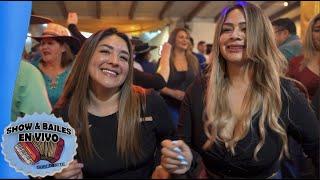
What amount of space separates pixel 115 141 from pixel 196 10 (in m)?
0.32

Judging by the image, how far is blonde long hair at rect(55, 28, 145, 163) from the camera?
0.77 m

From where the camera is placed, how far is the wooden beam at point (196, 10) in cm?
88

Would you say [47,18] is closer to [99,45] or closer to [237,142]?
[99,45]

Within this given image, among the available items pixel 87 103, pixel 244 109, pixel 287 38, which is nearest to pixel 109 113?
pixel 87 103

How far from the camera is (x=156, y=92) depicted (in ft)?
2.86

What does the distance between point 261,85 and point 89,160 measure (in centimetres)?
36

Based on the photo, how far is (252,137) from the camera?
850mm

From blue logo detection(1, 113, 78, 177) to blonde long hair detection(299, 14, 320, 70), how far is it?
51 centimetres

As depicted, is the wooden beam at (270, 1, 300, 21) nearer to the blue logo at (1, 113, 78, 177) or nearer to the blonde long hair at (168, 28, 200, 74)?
the blonde long hair at (168, 28, 200, 74)

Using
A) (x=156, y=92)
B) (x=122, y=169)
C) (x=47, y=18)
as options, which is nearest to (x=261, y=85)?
(x=156, y=92)

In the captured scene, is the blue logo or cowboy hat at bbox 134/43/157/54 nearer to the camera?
the blue logo
